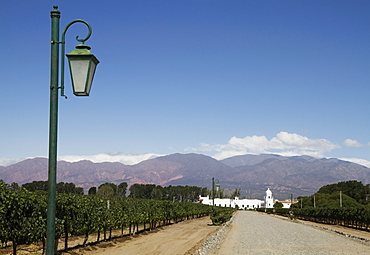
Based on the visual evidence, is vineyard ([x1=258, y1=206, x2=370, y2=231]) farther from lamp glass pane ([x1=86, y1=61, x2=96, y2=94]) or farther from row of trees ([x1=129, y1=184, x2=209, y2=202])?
row of trees ([x1=129, y1=184, x2=209, y2=202])

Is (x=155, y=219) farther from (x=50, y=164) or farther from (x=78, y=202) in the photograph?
(x=50, y=164)

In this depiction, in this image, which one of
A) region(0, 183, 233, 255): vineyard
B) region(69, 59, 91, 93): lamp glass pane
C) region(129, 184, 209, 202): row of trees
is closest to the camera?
region(69, 59, 91, 93): lamp glass pane

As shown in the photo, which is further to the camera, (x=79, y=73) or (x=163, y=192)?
(x=163, y=192)

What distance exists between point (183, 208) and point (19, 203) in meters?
34.0

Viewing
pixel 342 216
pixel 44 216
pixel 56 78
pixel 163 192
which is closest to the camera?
pixel 56 78

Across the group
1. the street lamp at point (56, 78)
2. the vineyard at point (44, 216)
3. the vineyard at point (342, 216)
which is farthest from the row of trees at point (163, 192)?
the street lamp at point (56, 78)

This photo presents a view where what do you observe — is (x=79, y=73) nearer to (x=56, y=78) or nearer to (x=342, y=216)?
(x=56, y=78)

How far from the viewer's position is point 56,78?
5.61 metres

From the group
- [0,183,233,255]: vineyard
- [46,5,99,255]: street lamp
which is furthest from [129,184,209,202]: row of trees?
[46,5,99,255]: street lamp

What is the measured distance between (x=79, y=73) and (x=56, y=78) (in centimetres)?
30

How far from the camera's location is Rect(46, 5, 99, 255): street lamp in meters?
5.46

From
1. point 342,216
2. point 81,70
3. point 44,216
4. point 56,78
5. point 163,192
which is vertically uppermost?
point 81,70

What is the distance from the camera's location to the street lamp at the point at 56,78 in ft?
17.9

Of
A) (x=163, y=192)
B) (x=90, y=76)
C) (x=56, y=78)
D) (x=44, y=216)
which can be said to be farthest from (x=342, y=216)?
(x=163, y=192)
